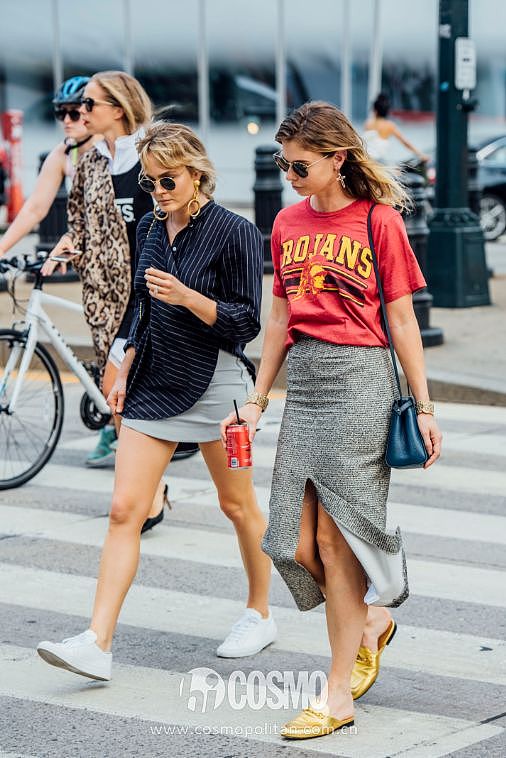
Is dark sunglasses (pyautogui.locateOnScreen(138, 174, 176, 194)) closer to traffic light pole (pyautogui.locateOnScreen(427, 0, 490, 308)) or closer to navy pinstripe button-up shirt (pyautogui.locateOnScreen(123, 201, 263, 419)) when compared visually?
navy pinstripe button-up shirt (pyautogui.locateOnScreen(123, 201, 263, 419))

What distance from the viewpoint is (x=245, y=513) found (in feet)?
16.6

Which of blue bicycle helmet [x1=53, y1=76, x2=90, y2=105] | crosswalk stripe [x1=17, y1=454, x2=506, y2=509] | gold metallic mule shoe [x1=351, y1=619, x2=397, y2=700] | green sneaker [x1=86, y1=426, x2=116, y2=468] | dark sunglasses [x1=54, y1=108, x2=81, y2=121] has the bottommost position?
crosswalk stripe [x1=17, y1=454, x2=506, y2=509]

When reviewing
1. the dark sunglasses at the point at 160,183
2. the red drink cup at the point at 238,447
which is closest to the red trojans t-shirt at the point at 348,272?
the red drink cup at the point at 238,447

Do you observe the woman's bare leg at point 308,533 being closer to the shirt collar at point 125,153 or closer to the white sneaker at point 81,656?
the white sneaker at point 81,656

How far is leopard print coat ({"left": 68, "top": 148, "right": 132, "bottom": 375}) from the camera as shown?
254 inches

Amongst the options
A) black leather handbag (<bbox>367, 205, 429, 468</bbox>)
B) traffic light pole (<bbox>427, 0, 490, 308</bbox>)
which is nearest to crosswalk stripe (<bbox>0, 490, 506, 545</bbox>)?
black leather handbag (<bbox>367, 205, 429, 468</bbox>)

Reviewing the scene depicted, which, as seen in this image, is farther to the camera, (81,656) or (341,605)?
(81,656)

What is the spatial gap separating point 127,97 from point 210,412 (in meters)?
1.85

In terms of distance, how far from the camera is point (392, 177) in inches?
172

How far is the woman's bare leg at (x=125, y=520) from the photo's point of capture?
4.65 m

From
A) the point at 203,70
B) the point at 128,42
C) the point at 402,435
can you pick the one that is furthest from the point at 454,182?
the point at 128,42

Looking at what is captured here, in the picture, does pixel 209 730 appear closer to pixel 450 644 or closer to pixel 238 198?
pixel 450 644

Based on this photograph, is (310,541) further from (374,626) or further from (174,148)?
(174,148)

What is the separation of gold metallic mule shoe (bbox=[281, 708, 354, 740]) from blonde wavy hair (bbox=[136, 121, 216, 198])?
5.75 ft
